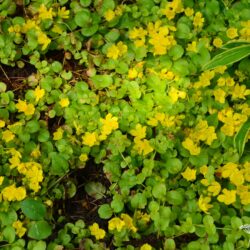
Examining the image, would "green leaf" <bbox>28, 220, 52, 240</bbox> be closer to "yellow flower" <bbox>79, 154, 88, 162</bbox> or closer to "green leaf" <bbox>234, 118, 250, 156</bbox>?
"yellow flower" <bbox>79, 154, 88, 162</bbox>

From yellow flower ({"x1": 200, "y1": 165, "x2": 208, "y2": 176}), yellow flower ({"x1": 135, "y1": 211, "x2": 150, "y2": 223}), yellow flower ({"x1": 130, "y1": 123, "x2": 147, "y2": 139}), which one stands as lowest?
yellow flower ({"x1": 135, "y1": 211, "x2": 150, "y2": 223})

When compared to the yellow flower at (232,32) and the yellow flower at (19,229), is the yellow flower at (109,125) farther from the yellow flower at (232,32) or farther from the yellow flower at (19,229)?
the yellow flower at (232,32)

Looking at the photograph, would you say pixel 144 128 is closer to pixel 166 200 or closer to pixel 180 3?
pixel 166 200

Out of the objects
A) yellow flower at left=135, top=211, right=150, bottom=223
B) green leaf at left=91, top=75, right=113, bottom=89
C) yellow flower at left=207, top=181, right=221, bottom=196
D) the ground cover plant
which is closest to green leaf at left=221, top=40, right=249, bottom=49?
the ground cover plant

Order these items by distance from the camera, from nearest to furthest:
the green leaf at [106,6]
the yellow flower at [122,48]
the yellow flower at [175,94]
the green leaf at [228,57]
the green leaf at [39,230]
Answer: the green leaf at [39,230]
the green leaf at [228,57]
the yellow flower at [175,94]
the yellow flower at [122,48]
the green leaf at [106,6]

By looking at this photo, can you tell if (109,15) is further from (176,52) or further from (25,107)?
(25,107)

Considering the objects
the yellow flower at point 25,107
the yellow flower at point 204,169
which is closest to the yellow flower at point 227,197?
the yellow flower at point 204,169
